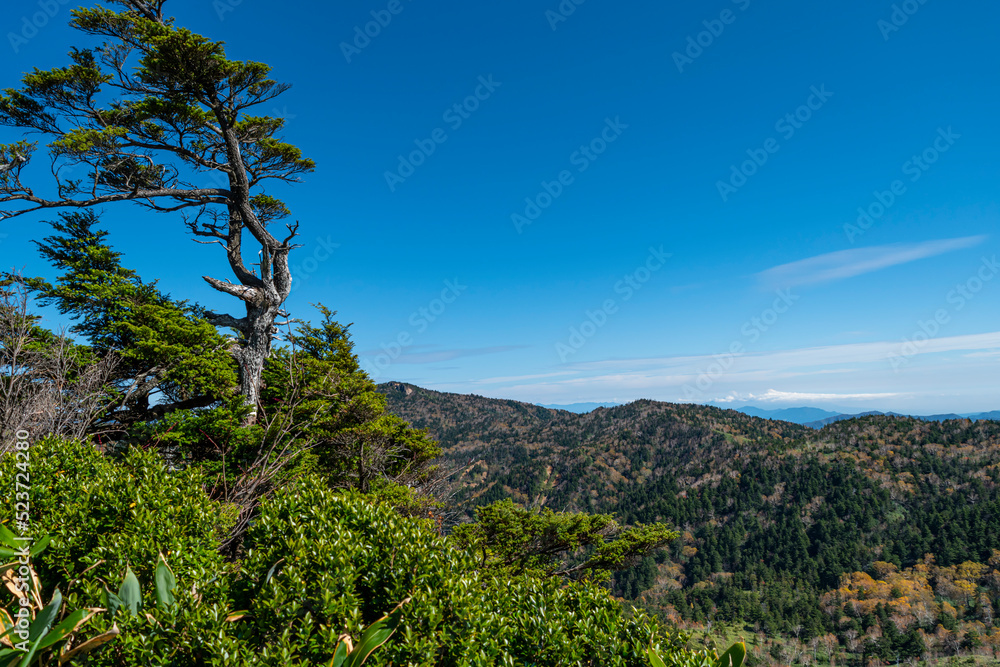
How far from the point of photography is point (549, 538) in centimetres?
1485

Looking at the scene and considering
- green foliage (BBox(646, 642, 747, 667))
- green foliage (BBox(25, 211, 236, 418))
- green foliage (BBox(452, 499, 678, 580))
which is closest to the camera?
green foliage (BBox(646, 642, 747, 667))

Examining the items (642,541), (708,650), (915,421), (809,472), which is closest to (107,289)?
(708,650)

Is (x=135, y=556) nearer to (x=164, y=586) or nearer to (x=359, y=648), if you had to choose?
(x=164, y=586)

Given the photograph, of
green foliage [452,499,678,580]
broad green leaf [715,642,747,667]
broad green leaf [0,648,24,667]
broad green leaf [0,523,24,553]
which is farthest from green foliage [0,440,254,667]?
green foliage [452,499,678,580]

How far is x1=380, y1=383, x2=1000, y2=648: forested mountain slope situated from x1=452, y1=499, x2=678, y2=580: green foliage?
57792mm

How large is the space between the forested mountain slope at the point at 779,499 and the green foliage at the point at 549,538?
2275 inches

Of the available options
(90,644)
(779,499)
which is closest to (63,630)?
(90,644)

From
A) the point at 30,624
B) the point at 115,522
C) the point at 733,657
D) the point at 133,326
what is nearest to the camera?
the point at 30,624

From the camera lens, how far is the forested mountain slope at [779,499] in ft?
258

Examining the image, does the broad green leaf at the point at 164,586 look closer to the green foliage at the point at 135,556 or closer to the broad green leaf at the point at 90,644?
the green foliage at the point at 135,556

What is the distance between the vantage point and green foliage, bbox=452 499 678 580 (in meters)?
13.8

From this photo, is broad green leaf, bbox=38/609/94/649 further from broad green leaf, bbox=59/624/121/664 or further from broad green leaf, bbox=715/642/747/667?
broad green leaf, bbox=715/642/747/667

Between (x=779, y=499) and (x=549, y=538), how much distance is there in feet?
361

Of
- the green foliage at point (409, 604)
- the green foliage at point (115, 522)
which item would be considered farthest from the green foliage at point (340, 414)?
the green foliage at point (409, 604)
